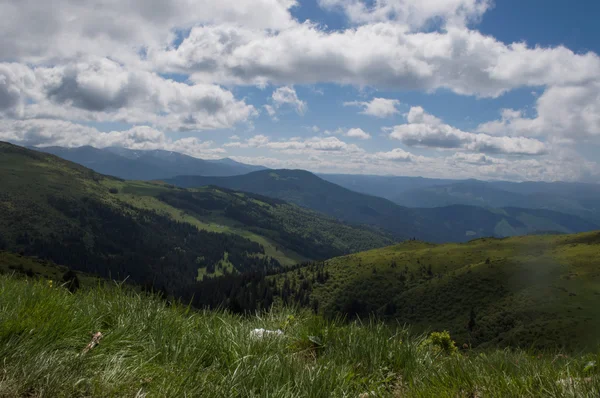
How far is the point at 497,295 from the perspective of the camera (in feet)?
459

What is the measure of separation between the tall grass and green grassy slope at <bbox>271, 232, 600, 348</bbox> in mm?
95427

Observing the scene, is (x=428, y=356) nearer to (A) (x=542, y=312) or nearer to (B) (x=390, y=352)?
(B) (x=390, y=352)

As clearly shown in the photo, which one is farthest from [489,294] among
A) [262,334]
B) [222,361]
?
[222,361]

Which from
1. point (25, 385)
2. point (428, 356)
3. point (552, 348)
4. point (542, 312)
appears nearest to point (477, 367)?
point (428, 356)

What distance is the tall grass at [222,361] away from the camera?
2.74 meters

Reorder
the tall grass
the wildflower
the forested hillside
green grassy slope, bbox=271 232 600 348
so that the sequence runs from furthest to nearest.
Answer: the forested hillside → green grassy slope, bbox=271 232 600 348 → the wildflower → the tall grass

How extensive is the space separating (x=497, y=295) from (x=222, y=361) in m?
162

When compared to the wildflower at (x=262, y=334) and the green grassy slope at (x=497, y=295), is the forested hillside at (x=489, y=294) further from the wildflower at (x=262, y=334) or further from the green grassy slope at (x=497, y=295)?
the wildflower at (x=262, y=334)

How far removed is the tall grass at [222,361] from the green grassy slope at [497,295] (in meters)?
95.4

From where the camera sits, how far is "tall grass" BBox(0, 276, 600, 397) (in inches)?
108

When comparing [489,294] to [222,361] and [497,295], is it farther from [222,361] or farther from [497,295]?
[222,361]

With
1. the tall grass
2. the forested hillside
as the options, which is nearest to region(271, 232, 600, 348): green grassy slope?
the forested hillside

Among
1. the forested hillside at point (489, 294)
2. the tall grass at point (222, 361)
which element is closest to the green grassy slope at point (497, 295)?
the forested hillside at point (489, 294)

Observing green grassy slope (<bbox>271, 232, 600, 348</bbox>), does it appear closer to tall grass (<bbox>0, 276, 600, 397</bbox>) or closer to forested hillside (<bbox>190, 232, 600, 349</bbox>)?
forested hillside (<bbox>190, 232, 600, 349</bbox>)
